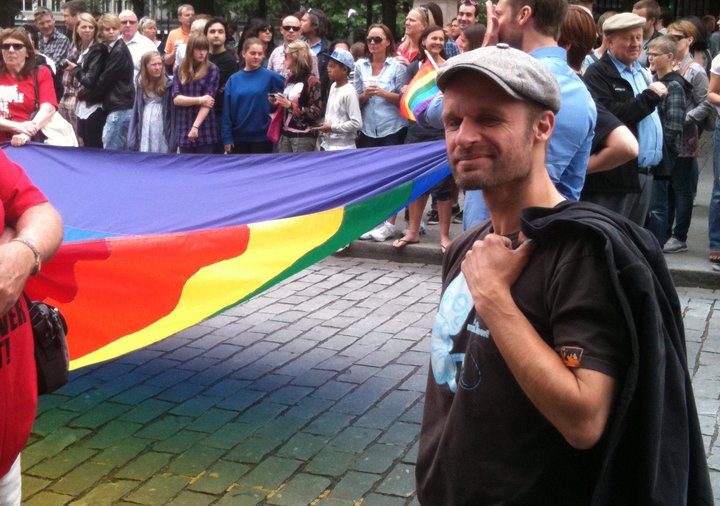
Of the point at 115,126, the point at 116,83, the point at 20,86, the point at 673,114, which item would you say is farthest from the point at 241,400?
the point at 116,83

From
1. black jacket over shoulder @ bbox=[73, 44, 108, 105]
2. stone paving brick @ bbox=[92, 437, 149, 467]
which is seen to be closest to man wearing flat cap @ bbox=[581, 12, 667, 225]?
stone paving brick @ bbox=[92, 437, 149, 467]

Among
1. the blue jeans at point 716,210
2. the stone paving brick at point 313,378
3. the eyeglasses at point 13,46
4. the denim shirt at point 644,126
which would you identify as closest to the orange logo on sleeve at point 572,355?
the stone paving brick at point 313,378

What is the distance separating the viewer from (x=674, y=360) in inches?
74.6

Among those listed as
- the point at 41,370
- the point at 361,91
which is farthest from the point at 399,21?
the point at 41,370

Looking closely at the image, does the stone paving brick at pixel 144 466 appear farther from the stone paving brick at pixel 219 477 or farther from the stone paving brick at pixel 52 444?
the stone paving brick at pixel 52 444

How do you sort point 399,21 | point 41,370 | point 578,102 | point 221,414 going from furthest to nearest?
point 399,21
point 221,414
point 578,102
point 41,370

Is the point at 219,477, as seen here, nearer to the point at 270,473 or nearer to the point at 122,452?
the point at 270,473

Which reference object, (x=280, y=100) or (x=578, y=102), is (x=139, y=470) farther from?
(x=280, y=100)

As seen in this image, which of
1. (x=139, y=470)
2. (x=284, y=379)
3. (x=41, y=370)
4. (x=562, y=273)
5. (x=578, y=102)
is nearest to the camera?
(x=562, y=273)

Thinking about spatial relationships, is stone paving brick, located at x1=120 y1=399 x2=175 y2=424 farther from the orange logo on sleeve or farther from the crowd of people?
the orange logo on sleeve

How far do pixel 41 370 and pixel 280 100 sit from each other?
725cm

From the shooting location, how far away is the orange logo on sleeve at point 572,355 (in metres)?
1.79

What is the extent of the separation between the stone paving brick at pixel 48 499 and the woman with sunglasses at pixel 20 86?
5711mm

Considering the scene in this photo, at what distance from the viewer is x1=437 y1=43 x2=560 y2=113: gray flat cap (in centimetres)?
195
